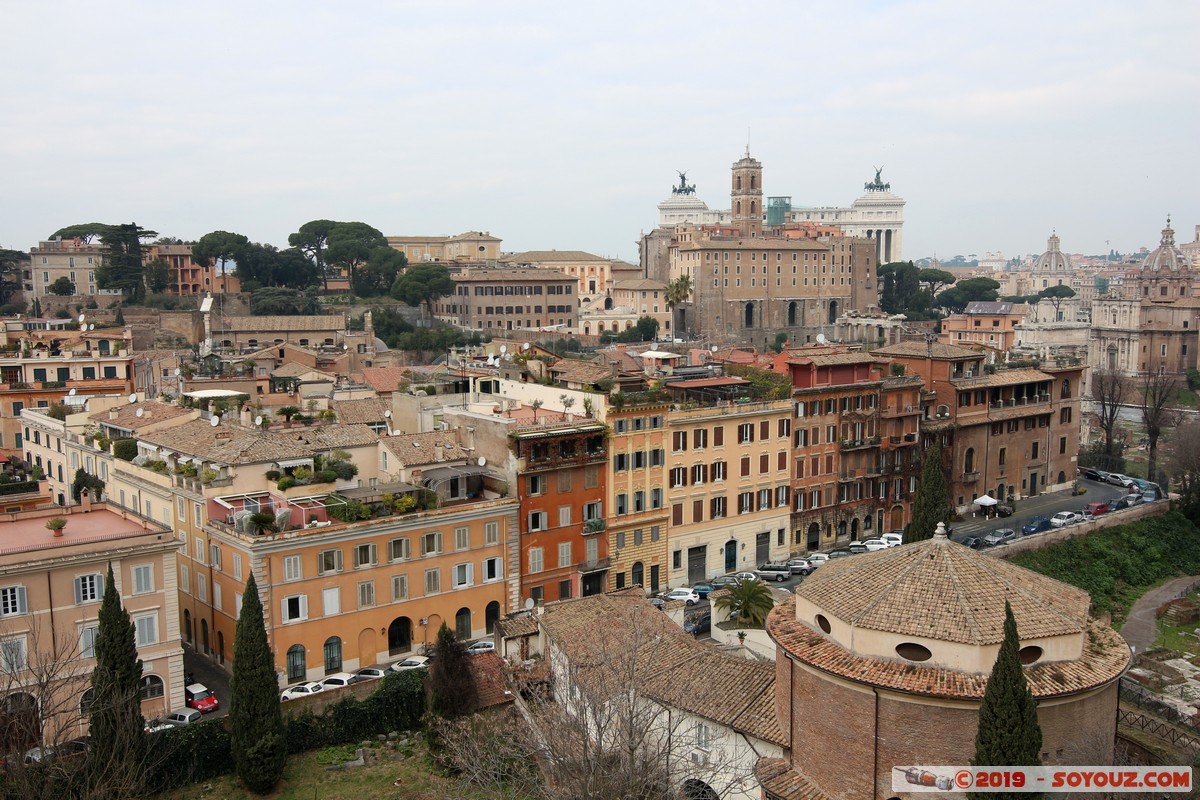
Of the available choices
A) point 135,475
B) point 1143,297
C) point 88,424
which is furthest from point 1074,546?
point 1143,297

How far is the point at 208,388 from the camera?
47875 millimetres

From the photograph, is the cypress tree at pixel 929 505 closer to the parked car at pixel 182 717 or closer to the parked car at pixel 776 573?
the parked car at pixel 776 573

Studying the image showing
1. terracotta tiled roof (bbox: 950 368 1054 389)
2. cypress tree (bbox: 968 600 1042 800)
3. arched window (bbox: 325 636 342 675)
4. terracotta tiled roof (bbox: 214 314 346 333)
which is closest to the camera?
cypress tree (bbox: 968 600 1042 800)

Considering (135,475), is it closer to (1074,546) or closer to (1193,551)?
(1074,546)

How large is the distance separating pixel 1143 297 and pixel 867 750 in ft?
384

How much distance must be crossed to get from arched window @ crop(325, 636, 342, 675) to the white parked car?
3234cm

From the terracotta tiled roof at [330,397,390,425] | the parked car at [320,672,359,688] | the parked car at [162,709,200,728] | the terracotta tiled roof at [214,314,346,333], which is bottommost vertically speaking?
the parked car at [162,709,200,728]

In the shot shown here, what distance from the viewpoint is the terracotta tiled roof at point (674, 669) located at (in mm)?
20188

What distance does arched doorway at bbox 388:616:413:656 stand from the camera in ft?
108

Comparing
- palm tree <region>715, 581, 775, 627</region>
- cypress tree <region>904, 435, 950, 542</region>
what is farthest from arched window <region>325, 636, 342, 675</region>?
cypress tree <region>904, 435, 950, 542</region>

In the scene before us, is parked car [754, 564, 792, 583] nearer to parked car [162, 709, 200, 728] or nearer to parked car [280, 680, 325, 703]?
parked car [280, 680, 325, 703]

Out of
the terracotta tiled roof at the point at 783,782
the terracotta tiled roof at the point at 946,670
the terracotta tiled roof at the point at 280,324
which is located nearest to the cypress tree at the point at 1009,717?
the terracotta tiled roof at the point at 946,670

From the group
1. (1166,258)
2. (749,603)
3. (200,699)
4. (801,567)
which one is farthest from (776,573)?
(1166,258)

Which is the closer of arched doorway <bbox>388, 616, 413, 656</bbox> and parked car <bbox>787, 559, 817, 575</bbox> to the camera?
arched doorway <bbox>388, 616, 413, 656</bbox>
